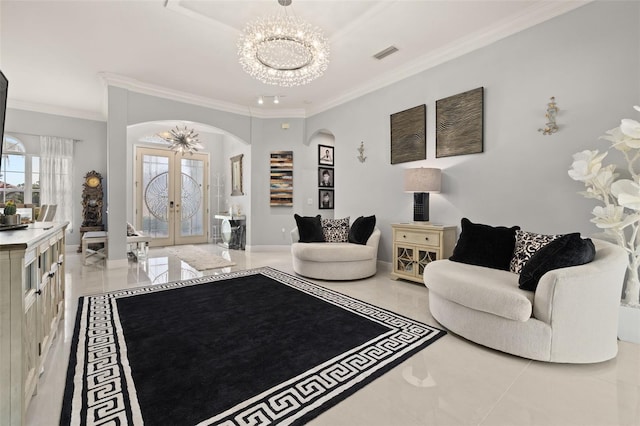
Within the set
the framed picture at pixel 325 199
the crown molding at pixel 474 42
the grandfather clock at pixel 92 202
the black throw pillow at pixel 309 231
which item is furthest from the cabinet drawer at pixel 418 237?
the grandfather clock at pixel 92 202

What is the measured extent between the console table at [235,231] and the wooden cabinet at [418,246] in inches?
158

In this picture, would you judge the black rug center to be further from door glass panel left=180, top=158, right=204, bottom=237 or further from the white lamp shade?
door glass panel left=180, top=158, right=204, bottom=237

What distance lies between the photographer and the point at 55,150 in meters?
6.29

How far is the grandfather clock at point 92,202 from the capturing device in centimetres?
643

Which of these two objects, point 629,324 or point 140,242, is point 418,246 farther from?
point 140,242

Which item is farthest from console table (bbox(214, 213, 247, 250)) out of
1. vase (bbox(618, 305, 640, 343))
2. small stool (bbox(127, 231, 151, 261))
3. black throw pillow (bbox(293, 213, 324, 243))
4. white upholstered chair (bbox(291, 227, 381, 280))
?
vase (bbox(618, 305, 640, 343))

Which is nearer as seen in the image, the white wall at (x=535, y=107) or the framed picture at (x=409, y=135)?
the white wall at (x=535, y=107)

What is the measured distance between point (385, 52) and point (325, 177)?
3413 mm

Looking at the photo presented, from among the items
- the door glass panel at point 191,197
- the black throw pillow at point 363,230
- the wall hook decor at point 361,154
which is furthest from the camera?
the door glass panel at point 191,197

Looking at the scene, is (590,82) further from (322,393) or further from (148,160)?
(148,160)

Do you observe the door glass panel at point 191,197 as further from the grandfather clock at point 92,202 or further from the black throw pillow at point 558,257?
the black throw pillow at point 558,257

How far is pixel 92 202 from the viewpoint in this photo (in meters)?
6.48

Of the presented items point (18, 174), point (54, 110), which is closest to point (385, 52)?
point (54, 110)

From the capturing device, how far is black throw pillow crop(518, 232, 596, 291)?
2.06 metres
